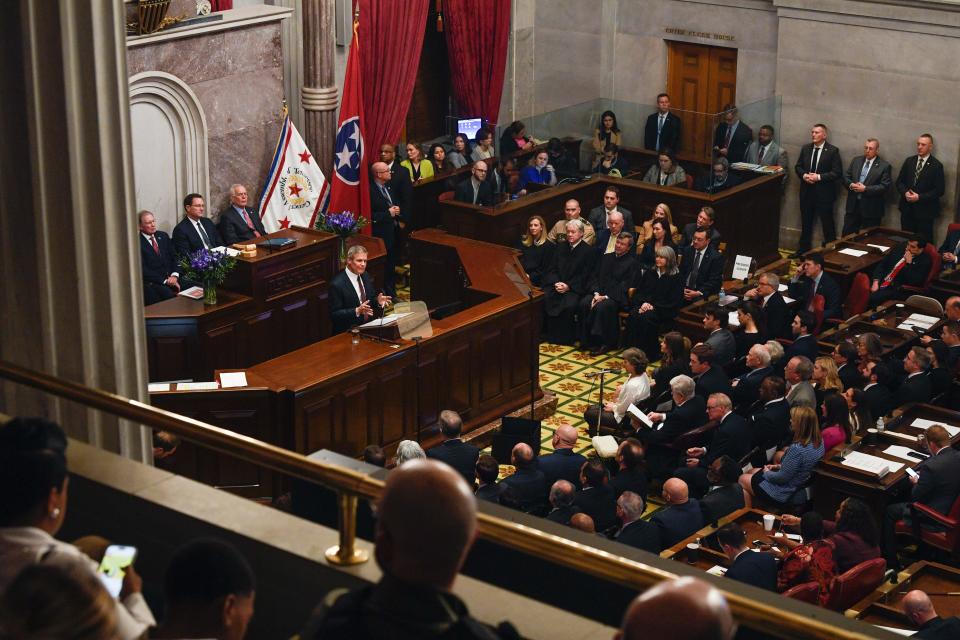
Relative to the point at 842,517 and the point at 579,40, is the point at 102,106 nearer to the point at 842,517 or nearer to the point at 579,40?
the point at 842,517

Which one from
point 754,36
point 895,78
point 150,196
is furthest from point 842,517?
point 754,36

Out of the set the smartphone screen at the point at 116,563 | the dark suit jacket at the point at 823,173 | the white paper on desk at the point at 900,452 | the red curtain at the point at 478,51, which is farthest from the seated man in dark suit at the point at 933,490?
the red curtain at the point at 478,51

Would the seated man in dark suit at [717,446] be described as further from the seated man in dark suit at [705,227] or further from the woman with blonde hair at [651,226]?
the woman with blonde hair at [651,226]

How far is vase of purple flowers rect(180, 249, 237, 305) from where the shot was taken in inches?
407

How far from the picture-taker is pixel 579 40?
57.0 feet

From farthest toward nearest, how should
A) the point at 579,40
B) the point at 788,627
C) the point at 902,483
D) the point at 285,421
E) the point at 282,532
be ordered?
the point at 579,40
the point at 285,421
the point at 902,483
the point at 282,532
the point at 788,627

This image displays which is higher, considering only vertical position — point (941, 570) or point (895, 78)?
point (895, 78)

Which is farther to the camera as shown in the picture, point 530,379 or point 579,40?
point 579,40

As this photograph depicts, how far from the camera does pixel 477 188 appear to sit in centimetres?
1386

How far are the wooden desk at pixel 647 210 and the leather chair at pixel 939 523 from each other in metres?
5.82

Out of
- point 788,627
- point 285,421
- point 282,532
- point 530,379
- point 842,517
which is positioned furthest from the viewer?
point 530,379

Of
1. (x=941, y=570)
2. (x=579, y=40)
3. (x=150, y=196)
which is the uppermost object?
(x=579, y=40)

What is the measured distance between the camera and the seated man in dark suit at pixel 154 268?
11164 millimetres

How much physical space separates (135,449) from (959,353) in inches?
297
